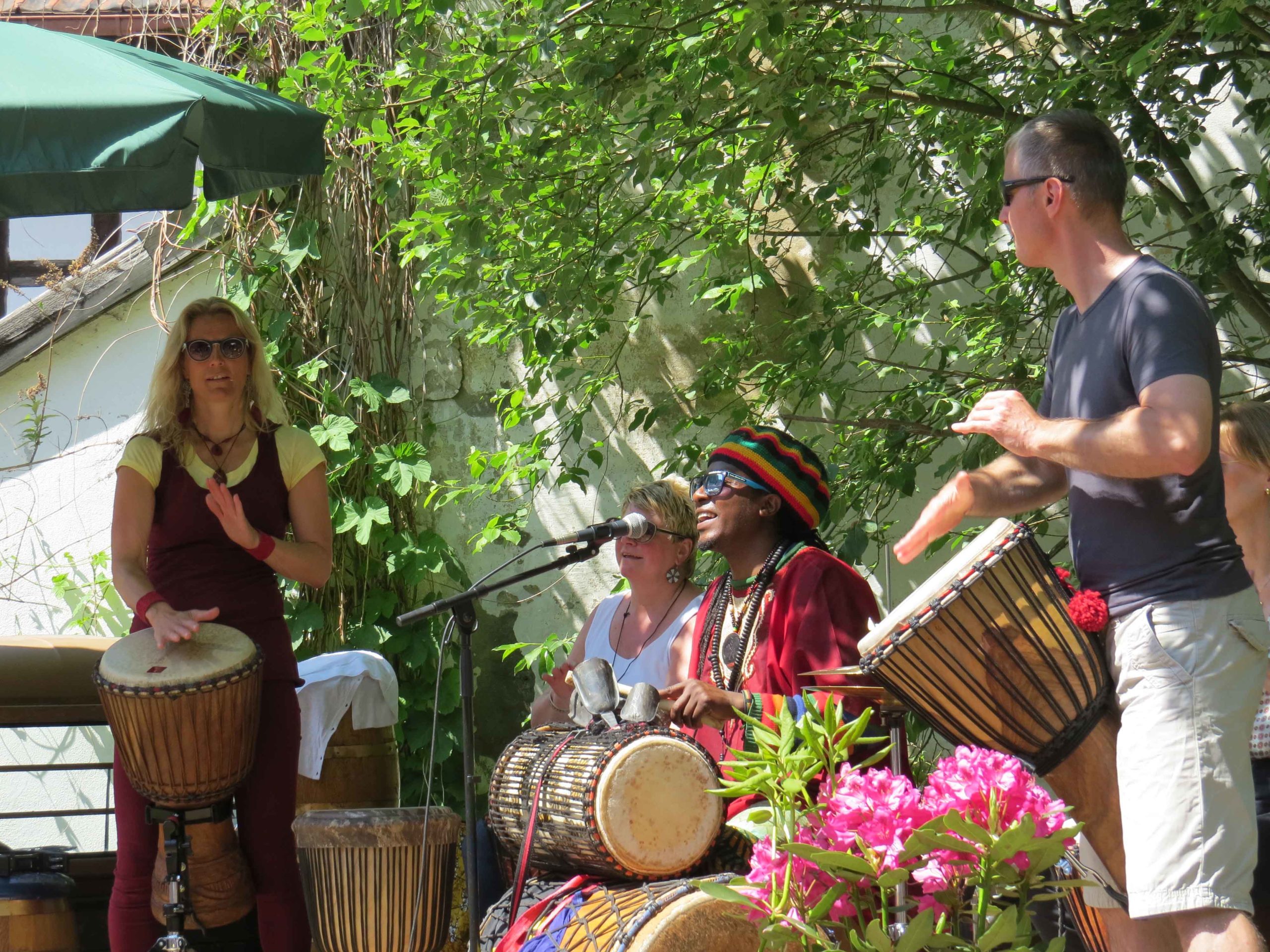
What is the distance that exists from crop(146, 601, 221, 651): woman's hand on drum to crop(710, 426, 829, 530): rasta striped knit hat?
142 centimetres

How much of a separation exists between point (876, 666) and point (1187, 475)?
0.61 m

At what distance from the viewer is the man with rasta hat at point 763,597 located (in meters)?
3.18

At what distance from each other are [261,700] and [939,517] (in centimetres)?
201

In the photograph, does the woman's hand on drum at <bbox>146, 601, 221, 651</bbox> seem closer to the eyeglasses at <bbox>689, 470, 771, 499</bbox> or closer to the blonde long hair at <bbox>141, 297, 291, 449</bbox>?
the blonde long hair at <bbox>141, 297, 291, 449</bbox>

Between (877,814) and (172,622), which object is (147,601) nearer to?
(172,622)

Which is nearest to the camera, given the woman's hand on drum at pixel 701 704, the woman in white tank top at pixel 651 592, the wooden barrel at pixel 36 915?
the woman's hand on drum at pixel 701 704

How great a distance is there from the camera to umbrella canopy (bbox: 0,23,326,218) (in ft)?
10.3

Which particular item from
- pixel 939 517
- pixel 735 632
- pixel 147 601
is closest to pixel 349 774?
pixel 147 601

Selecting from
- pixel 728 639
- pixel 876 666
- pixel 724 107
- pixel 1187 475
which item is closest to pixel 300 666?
pixel 728 639

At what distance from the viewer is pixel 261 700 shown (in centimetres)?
362

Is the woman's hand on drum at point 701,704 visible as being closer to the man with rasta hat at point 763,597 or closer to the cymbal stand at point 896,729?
the man with rasta hat at point 763,597

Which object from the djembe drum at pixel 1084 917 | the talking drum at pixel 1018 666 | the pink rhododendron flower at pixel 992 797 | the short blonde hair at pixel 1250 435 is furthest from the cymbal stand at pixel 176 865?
the short blonde hair at pixel 1250 435

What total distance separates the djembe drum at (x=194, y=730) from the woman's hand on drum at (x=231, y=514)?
242 mm

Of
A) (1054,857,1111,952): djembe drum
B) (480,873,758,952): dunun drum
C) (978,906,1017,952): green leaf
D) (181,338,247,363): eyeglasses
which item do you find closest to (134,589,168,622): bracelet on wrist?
(181,338,247,363): eyeglasses
